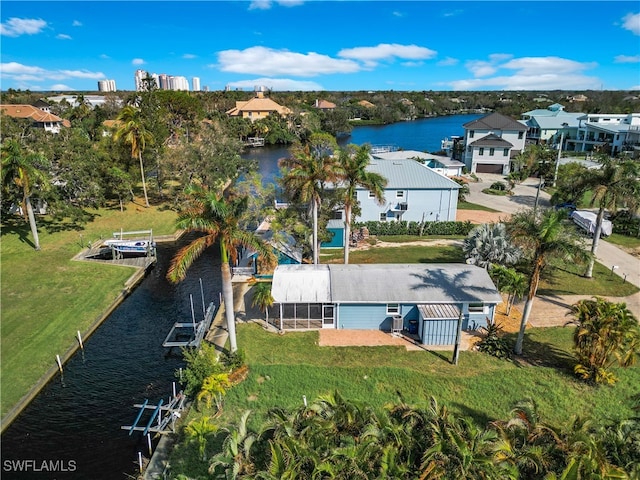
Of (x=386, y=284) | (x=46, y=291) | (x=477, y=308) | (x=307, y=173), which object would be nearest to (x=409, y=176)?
(x=307, y=173)

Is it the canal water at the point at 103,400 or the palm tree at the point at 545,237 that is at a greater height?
the palm tree at the point at 545,237

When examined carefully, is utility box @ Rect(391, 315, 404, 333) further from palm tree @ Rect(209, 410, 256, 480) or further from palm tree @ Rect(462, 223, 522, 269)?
palm tree @ Rect(209, 410, 256, 480)

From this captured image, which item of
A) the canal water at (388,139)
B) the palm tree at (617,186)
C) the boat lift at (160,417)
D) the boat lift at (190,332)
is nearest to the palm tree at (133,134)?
the canal water at (388,139)

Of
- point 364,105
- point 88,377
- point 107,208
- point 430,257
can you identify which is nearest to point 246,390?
point 88,377

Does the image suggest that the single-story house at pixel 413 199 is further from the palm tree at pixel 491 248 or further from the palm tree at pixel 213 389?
the palm tree at pixel 213 389

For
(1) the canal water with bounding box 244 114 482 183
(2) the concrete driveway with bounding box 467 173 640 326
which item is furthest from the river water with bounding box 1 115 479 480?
(1) the canal water with bounding box 244 114 482 183

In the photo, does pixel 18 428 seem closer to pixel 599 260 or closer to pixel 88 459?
pixel 88 459

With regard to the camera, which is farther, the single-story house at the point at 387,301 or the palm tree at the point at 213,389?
the single-story house at the point at 387,301
